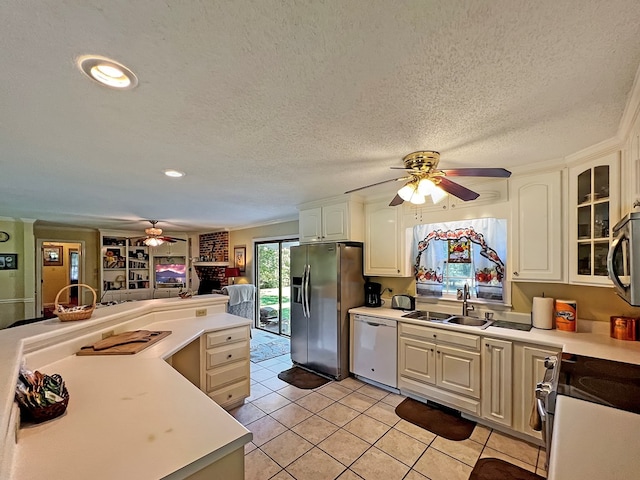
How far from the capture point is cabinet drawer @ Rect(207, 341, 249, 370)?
270 cm

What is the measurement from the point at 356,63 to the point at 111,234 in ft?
27.1

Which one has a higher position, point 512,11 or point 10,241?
point 512,11

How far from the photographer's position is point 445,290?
3371 mm

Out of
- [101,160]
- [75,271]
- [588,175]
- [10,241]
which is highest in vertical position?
[101,160]

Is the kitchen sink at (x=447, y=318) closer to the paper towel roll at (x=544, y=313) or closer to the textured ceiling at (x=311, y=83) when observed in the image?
the paper towel roll at (x=544, y=313)

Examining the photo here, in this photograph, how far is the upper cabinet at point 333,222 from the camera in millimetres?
3666

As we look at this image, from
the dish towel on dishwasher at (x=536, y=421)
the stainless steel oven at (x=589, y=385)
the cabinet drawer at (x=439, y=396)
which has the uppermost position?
the stainless steel oven at (x=589, y=385)

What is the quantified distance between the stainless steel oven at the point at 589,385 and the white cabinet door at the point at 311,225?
2.79m

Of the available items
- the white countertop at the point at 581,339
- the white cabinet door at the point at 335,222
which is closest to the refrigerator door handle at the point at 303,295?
the white cabinet door at the point at 335,222

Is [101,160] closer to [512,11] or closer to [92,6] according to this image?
[92,6]

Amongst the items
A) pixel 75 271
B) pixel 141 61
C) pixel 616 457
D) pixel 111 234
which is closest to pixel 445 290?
pixel 616 457

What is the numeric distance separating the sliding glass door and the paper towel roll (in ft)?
13.2

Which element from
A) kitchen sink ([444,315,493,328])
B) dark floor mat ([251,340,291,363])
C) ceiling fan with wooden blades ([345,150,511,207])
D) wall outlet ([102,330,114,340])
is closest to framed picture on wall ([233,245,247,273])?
dark floor mat ([251,340,291,363])

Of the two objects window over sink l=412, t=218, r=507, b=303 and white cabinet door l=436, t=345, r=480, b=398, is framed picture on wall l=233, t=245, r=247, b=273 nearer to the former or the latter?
window over sink l=412, t=218, r=507, b=303
